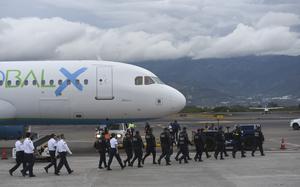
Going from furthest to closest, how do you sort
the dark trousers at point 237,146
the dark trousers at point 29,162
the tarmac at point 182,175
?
the dark trousers at point 237,146 < the dark trousers at point 29,162 < the tarmac at point 182,175

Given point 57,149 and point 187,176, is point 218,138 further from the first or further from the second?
point 57,149

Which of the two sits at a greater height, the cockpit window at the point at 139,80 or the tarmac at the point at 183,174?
the cockpit window at the point at 139,80

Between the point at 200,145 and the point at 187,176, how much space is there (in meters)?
5.41

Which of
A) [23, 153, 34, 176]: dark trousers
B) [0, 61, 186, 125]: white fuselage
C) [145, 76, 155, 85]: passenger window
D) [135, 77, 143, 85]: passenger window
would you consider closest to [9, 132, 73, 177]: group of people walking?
[23, 153, 34, 176]: dark trousers

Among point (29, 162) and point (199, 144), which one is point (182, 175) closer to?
point (199, 144)

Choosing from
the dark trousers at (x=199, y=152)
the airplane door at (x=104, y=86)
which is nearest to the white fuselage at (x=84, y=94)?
the airplane door at (x=104, y=86)

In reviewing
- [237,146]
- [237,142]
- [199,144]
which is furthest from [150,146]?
[237,146]

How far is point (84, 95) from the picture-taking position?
30.4 m

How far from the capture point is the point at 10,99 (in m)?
30.9

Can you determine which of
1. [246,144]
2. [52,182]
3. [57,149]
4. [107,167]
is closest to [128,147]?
[107,167]

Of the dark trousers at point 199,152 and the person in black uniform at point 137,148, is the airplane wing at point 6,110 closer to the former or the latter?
the person in black uniform at point 137,148

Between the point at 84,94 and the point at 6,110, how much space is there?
4.58 meters

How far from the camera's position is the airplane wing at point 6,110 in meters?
30.7

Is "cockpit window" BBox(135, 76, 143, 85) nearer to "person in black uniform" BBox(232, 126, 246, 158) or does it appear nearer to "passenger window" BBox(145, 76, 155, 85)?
"passenger window" BBox(145, 76, 155, 85)
